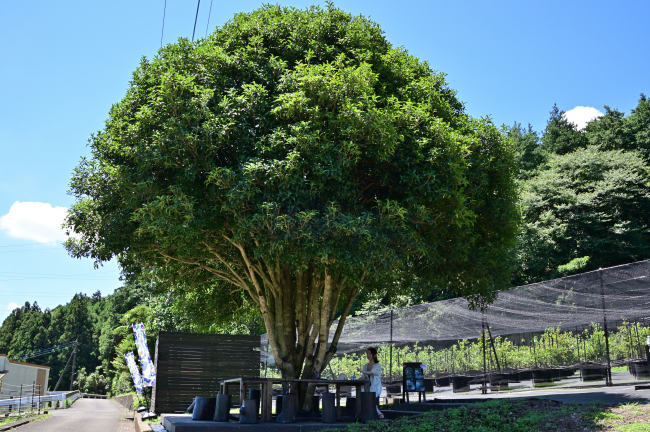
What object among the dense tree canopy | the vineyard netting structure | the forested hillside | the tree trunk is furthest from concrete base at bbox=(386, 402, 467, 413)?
the dense tree canopy

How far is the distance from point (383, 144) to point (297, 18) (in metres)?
3.99

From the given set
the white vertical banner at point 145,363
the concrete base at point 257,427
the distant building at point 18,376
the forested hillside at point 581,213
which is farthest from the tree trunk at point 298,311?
the distant building at point 18,376

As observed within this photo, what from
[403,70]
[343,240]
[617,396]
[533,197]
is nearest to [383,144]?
[343,240]

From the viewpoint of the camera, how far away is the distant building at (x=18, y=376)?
33.7 meters

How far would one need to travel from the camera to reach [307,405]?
10.4m

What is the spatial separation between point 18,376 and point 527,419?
43168mm

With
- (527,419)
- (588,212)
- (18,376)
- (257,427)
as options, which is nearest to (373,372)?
(257,427)

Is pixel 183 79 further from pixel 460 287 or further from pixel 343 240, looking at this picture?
pixel 460 287

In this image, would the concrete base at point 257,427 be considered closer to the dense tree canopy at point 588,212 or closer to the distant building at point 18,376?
the dense tree canopy at point 588,212

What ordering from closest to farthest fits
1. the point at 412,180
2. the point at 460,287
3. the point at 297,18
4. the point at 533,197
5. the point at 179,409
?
the point at 412,180 < the point at 297,18 < the point at 460,287 < the point at 179,409 < the point at 533,197

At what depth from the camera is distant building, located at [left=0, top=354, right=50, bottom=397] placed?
1326 inches

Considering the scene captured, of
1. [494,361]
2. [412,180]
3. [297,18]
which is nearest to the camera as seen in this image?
[412,180]

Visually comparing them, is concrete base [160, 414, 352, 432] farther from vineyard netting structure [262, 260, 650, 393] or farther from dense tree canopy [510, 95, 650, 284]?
dense tree canopy [510, 95, 650, 284]

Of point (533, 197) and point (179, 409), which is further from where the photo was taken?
point (533, 197)
